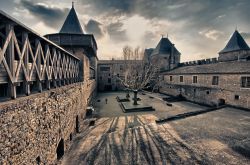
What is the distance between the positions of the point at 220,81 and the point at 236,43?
14.3 meters

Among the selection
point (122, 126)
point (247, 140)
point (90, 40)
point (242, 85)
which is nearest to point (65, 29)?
point (90, 40)

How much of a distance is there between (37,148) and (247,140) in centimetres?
1099

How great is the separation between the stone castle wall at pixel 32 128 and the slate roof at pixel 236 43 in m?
32.4

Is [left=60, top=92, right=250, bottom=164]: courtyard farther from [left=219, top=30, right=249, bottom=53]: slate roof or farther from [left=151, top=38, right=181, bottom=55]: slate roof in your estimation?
[left=151, top=38, right=181, bottom=55]: slate roof

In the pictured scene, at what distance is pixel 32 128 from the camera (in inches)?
172

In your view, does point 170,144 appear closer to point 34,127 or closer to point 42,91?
point 34,127

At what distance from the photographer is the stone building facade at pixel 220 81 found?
15633 mm

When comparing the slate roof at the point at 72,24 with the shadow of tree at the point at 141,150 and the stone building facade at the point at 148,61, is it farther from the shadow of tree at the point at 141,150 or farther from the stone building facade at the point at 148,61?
the shadow of tree at the point at 141,150

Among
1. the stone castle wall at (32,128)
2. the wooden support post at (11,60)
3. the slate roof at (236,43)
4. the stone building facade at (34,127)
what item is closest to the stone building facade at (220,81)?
the slate roof at (236,43)

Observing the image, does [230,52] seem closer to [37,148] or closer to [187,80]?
[187,80]

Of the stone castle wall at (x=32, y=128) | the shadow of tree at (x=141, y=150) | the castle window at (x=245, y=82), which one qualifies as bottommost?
the shadow of tree at (x=141, y=150)

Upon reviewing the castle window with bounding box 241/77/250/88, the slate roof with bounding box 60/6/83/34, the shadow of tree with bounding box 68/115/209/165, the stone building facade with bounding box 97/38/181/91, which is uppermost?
the slate roof with bounding box 60/6/83/34

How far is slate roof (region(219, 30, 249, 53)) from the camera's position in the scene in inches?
1002

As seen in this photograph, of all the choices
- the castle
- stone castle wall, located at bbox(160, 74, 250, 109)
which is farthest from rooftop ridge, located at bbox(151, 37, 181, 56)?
the castle
